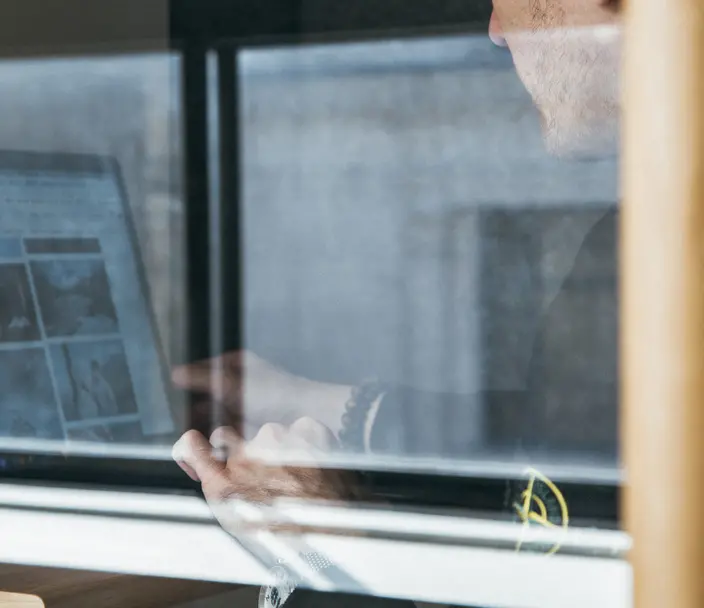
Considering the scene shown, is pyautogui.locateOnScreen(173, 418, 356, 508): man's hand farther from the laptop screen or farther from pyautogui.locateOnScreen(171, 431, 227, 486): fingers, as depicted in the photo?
the laptop screen

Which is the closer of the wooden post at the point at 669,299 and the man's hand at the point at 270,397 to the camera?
the wooden post at the point at 669,299

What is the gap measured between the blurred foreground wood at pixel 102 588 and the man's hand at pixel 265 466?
3.3 inches

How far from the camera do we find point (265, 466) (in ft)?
2.54

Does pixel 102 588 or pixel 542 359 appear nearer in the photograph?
pixel 102 588

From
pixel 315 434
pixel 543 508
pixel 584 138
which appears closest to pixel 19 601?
pixel 315 434

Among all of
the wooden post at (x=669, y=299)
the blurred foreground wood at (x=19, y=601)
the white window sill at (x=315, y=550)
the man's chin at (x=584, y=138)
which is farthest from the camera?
the blurred foreground wood at (x=19, y=601)

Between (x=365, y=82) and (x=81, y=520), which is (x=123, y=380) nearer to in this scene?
(x=81, y=520)

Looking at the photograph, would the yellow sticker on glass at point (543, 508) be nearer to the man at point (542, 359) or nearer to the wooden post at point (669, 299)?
the man at point (542, 359)

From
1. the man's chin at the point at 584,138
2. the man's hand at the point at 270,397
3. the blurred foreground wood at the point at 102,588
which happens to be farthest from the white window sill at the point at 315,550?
the man's chin at the point at 584,138

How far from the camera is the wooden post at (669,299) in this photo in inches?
14.4

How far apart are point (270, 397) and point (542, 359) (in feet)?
1.42

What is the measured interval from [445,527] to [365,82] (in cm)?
295

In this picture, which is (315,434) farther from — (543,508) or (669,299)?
(669,299)

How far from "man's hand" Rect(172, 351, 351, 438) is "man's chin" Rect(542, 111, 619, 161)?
346 millimetres
